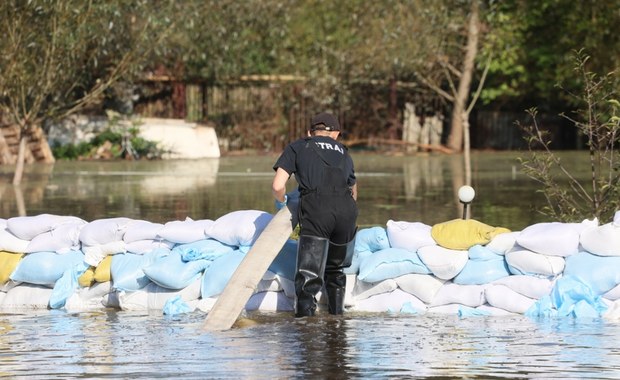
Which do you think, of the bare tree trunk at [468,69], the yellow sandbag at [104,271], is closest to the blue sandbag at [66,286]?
the yellow sandbag at [104,271]

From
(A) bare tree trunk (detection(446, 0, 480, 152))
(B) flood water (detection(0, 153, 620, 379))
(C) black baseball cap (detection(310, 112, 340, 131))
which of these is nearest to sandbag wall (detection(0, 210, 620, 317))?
(B) flood water (detection(0, 153, 620, 379))

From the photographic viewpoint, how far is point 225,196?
67.8ft

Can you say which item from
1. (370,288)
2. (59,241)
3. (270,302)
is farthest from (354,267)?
(59,241)

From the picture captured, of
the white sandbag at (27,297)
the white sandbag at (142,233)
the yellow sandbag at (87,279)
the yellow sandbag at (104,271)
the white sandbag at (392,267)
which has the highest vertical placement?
the white sandbag at (142,233)

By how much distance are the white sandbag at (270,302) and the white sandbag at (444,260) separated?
1.00 meters

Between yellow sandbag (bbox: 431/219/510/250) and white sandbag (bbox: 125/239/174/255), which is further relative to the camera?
white sandbag (bbox: 125/239/174/255)

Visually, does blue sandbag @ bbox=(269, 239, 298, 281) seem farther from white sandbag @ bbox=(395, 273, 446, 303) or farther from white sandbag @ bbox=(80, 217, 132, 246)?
white sandbag @ bbox=(80, 217, 132, 246)

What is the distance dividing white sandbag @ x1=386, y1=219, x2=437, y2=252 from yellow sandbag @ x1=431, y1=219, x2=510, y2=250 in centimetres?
6

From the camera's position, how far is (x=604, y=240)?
995cm

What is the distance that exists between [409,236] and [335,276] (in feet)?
2.34

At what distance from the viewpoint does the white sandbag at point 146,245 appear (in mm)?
10852

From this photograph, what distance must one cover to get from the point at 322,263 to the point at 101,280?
1.86m

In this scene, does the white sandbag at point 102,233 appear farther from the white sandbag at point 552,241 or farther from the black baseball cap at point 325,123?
the white sandbag at point 552,241

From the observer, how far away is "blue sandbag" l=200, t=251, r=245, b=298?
10.4 m
